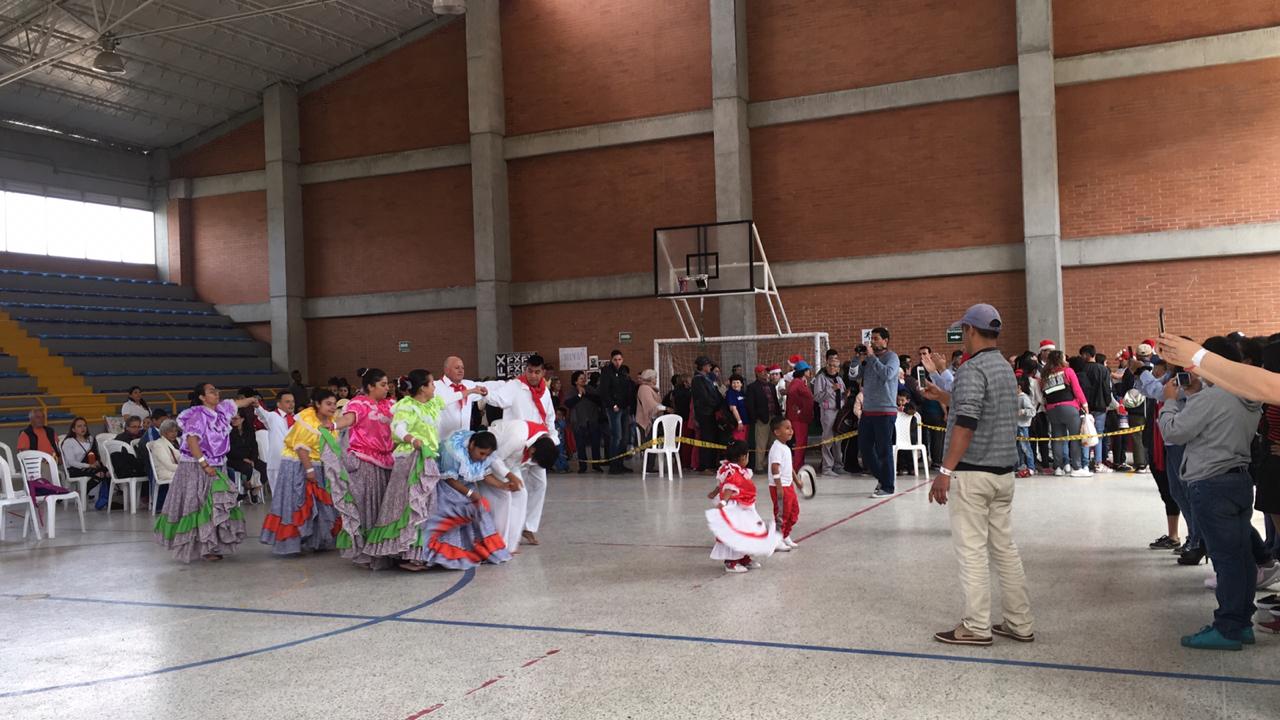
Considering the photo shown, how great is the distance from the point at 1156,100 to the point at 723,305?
8.41 m

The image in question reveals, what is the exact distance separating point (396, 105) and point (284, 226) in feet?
13.2

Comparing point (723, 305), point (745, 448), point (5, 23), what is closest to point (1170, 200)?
point (723, 305)

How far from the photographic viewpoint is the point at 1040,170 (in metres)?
17.7

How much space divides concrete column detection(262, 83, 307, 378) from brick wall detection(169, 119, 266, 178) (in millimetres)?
889

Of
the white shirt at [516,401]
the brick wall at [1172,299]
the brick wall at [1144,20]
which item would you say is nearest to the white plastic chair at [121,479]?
the white shirt at [516,401]

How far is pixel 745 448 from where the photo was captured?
25.1 feet

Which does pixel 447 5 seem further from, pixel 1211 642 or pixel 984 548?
pixel 1211 642

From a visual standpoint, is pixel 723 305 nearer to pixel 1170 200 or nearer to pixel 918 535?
pixel 1170 200

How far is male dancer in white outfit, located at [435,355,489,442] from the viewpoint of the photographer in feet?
28.3

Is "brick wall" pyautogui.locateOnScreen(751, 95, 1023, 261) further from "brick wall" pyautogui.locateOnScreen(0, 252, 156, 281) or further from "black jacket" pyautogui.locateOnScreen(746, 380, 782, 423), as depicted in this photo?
"brick wall" pyautogui.locateOnScreen(0, 252, 156, 281)

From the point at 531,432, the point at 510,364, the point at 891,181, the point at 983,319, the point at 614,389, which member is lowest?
the point at 531,432

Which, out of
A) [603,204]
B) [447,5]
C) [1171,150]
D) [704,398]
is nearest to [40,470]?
[704,398]

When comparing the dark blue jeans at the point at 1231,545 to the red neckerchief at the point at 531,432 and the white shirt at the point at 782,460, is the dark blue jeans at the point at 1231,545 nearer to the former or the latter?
the white shirt at the point at 782,460

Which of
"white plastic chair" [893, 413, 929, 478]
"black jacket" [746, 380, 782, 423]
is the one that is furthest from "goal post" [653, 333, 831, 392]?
"white plastic chair" [893, 413, 929, 478]
